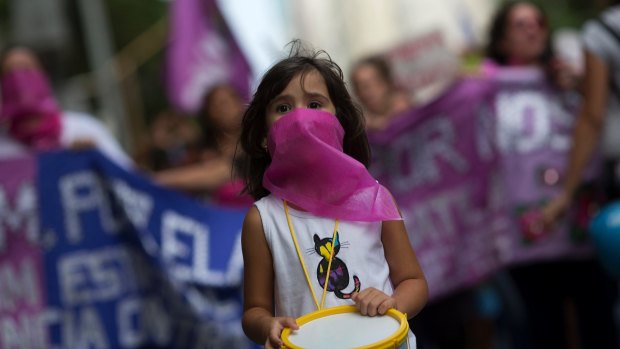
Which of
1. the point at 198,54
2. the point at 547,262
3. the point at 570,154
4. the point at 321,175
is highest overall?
the point at 198,54

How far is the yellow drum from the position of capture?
2.12 m

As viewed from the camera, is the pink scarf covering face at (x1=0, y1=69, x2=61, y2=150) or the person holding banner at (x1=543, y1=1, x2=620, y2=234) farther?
the pink scarf covering face at (x1=0, y1=69, x2=61, y2=150)

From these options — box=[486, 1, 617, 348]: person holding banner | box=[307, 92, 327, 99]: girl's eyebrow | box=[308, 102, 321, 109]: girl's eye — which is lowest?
box=[486, 1, 617, 348]: person holding banner

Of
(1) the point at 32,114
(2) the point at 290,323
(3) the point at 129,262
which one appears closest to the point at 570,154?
(3) the point at 129,262

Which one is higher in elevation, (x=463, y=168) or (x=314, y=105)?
(x=314, y=105)

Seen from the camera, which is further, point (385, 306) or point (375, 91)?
point (375, 91)

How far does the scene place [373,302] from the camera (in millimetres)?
2230

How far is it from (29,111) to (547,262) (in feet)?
8.34

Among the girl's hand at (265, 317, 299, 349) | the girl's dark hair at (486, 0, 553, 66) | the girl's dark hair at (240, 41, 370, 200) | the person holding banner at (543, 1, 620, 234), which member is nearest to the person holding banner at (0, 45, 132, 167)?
the girl's dark hair at (486, 0, 553, 66)

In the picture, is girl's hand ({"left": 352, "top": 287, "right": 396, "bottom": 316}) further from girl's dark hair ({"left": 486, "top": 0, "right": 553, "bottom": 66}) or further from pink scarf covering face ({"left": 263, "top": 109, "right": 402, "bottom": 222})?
girl's dark hair ({"left": 486, "top": 0, "right": 553, "bottom": 66})

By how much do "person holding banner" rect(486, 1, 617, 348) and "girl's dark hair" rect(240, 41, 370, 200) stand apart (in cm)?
226

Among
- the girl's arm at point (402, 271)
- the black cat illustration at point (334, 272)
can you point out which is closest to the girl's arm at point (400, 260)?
the girl's arm at point (402, 271)

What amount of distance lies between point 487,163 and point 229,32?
8.24 ft

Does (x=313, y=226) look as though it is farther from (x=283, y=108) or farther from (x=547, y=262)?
(x=547, y=262)
